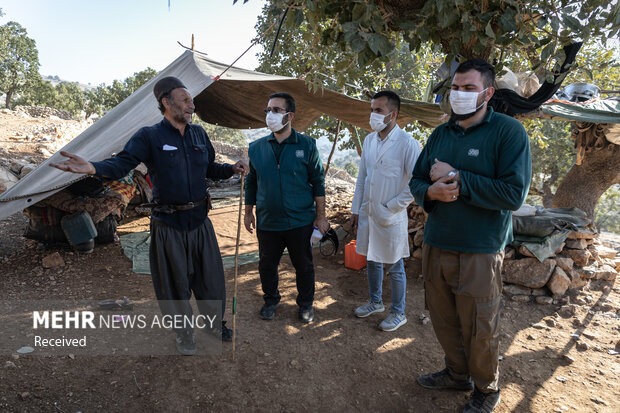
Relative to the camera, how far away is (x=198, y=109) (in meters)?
6.02

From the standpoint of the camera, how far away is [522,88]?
13.0ft

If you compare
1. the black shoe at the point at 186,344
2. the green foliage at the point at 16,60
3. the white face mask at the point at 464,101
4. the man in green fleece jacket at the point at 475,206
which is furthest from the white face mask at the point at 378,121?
the green foliage at the point at 16,60

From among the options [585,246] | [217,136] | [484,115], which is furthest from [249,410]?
[217,136]

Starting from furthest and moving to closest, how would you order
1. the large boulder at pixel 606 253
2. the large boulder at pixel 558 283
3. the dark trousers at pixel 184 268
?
1. the large boulder at pixel 606 253
2. the large boulder at pixel 558 283
3. the dark trousers at pixel 184 268

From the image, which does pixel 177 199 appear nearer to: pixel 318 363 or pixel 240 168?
pixel 240 168

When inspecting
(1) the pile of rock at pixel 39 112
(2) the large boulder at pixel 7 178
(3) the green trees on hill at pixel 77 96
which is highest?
(3) the green trees on hill at pixel 77 96

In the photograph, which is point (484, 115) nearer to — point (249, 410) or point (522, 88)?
point (249, 410)

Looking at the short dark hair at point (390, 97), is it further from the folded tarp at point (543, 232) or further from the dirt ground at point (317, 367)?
the folded tarp at point (543, 232)

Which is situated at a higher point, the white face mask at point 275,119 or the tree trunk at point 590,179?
the white face mask at point 275,119

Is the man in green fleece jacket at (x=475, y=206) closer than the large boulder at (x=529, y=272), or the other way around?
the man in green fleece jacket at (x=475, y=206)

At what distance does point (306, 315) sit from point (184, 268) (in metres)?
1.24

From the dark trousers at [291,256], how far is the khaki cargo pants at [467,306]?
3.84ft

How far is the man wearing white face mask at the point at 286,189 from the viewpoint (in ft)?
9.71

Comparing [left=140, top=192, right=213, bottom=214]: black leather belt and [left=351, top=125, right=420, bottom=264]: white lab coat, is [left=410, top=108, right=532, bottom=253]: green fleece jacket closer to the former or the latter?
[left=351, top=125, right=420, bottom=264]: white lab coat
